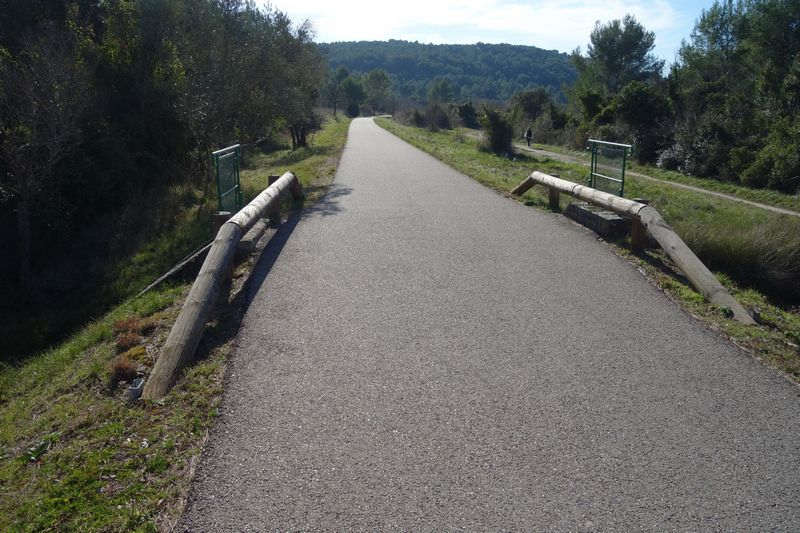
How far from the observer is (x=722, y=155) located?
28.5m

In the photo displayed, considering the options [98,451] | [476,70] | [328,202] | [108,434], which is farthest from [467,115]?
[476,70]

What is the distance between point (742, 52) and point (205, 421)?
49971mm

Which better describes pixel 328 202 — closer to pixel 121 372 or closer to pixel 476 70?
pixel 121 372

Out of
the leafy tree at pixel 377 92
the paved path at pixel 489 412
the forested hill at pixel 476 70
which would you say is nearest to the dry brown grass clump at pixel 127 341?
the paved path at pixel 489 412

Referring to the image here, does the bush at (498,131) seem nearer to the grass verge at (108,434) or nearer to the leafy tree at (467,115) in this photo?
the grass verge at (108,434)

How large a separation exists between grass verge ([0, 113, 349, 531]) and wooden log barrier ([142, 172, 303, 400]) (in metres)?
0.12

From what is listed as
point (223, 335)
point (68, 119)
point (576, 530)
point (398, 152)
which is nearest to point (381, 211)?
point (223, 335)

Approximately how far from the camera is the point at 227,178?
9.93 metres

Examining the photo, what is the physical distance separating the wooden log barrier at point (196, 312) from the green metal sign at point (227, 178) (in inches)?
46.1

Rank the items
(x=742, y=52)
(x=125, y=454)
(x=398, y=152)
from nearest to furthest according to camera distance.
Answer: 1. (x=125, y=454)
2. (x=398, y=152)
3. (x=742, y=52)

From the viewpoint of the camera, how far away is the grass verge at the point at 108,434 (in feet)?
11.0

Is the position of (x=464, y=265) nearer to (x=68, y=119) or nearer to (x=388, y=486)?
(x=388, y=486)

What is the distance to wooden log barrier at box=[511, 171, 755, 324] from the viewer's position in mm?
6428

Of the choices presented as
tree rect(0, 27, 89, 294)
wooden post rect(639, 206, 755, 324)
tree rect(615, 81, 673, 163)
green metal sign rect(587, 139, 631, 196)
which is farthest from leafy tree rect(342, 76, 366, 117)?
wooden post rect(639, 206, 755, 324)
